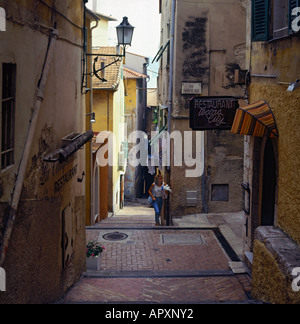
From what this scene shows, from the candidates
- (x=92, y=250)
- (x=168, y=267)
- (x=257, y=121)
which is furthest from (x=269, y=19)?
(x=92, y=250)

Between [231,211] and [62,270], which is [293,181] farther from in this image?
[231,211]

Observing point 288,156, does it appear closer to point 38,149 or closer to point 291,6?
point 291,6

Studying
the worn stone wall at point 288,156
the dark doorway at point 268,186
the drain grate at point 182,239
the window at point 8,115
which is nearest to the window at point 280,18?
the worn stone wall at point 288,156

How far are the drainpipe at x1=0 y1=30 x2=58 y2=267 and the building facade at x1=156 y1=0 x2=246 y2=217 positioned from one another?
9276 millimetres

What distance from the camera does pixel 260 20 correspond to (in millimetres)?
8125

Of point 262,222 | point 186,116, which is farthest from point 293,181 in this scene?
point 186,116

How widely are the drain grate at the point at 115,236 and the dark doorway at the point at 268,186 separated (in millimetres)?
4451

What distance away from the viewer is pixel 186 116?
15.7 metres

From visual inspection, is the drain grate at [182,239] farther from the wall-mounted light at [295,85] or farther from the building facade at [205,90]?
the wall-mounted light at [295,85]

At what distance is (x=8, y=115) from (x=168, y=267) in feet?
20.0

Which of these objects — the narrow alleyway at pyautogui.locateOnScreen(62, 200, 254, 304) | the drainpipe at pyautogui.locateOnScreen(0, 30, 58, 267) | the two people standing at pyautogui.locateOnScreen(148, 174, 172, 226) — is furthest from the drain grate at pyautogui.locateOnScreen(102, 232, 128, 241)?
the drainpipe at pyautogui.locateOnScreen(0, 30, 58, 267)

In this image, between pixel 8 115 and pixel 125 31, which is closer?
pixel 8 115

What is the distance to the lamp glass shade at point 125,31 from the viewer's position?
42.4ft
